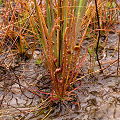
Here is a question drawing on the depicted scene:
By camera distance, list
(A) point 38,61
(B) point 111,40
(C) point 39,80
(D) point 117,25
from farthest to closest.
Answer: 1. (D) point 117,25
2. (B) point 111,40
3. (A) point 38,61
4. (C) point 39,80

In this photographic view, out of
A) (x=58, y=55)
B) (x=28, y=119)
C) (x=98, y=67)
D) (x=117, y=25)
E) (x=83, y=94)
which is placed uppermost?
(x=117, y=25)

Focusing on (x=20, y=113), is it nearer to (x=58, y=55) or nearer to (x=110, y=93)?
(x=58, y=55)

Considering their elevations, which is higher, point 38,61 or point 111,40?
point 111,40

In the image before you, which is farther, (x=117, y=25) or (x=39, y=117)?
(x=117, y=25)

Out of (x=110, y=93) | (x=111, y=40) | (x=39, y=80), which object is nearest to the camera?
(x=110, y=93)

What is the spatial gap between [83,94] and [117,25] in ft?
4.53

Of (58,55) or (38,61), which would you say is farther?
(38,61)

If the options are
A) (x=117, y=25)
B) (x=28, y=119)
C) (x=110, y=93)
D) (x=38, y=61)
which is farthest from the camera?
(x=117, y=25)

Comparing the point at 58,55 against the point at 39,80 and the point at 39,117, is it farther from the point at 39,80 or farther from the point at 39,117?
the point at 39,117

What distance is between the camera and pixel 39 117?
1.24m

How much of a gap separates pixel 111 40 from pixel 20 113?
1463 millimetres

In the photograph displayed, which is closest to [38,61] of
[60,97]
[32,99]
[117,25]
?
[32,99]

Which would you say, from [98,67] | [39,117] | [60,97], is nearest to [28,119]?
[39,117]

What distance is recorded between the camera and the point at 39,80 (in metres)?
1.57
